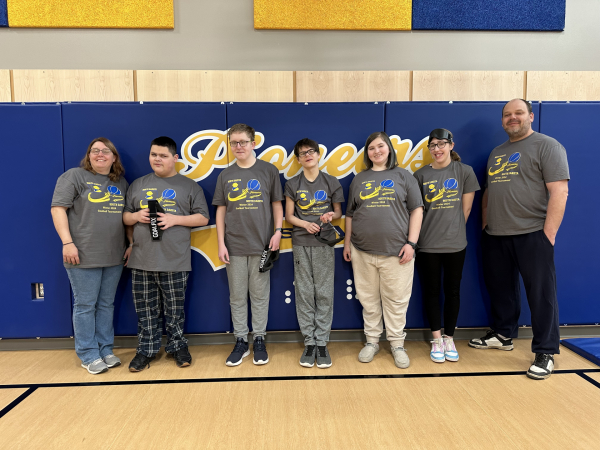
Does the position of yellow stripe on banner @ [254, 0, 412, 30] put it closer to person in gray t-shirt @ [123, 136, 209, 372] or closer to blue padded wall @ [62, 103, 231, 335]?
blue padded wall @ [62, 103, 231, 335]

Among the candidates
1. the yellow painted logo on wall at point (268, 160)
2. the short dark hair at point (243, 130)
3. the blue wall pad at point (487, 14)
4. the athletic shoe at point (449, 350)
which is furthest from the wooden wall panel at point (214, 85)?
the athletic shoe at point (449, 350)

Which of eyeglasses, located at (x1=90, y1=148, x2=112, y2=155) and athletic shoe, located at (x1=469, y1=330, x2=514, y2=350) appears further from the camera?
athletic shoe, located at (x1=469, y1=330, x2=514, y2=350)

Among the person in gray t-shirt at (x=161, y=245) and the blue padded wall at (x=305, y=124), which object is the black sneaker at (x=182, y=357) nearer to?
the person in gray t-shirt at (x=161, y=245)

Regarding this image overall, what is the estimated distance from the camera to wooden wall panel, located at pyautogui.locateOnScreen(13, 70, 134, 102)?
3.26 metres

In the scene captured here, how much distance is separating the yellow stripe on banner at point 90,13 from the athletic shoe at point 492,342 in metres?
4.11

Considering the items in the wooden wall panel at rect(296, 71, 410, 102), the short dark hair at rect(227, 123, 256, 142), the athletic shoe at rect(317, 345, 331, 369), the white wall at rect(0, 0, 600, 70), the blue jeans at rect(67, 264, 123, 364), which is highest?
the white wall at rect(0, 0, 600, 70)

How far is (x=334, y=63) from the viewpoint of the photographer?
3.45 metres

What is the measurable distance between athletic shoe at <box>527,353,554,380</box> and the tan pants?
0.90m

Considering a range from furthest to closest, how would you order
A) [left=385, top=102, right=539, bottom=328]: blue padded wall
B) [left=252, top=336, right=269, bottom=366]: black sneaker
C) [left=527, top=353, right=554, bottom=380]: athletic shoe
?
[left=385, top=102, right=539, bottom=328]: blue padded wall, [left=252, top=336, right=269, bottom=366]: black sneaker, [left=527, top=353, right=554, bottom=380]: athletic shoe

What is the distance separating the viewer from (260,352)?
2.70 metres

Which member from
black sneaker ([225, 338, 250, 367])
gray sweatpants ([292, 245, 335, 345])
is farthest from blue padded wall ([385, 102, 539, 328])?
black sneaker ([225, 338, 250, 367])

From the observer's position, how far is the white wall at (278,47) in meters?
3.33

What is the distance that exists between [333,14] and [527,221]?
2.61m

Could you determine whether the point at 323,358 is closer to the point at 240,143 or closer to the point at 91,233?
the point at 240,143
